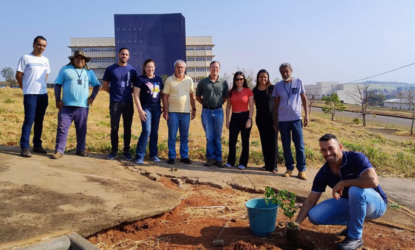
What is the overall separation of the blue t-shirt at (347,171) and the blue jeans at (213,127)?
2.64m

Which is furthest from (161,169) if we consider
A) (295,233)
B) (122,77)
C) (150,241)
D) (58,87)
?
(295,233)

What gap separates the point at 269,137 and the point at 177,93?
1.65 metres

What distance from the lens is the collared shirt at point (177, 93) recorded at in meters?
5.61

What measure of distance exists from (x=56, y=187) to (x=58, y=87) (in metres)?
2.02

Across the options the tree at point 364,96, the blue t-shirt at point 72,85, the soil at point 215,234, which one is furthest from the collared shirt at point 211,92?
the tree at point 364,96

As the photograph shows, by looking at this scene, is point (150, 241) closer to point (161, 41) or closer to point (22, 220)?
point (22, 220)

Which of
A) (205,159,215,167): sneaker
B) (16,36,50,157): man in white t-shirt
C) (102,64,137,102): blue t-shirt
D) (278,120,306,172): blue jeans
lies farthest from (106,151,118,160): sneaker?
(278,120,306,172): blue jeans

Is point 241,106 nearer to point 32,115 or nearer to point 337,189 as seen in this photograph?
point 337,189

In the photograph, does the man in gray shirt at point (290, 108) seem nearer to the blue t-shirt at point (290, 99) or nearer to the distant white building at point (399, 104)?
the blue t-shirt at point (290, 99)

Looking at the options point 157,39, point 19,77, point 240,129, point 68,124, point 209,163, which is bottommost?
point 209,163

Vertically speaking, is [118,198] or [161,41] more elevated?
[161,41]

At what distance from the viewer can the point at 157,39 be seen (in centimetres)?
6194

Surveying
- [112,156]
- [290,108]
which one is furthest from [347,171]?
[112,156]

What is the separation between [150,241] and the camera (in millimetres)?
3090
